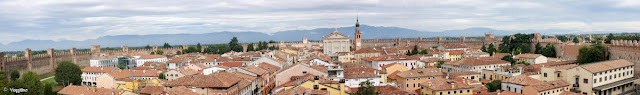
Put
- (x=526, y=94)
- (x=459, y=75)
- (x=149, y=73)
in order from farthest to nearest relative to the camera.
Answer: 1. (x=149, y=73)
2. (x=459, y=75)
3. (x=526, y=94)

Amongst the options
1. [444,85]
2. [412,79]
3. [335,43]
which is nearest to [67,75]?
[412,79]

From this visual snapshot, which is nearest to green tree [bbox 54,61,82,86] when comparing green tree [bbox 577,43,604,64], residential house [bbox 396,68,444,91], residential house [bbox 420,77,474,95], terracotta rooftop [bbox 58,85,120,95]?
terracotta rooftop [bbox 58,85,120,95]

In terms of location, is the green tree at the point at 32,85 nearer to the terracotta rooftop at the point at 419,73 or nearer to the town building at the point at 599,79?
the terracotta rooftop at the point at 419,73

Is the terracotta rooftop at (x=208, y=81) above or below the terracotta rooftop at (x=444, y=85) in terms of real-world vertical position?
above

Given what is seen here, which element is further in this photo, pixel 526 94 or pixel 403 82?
pixel 403 82

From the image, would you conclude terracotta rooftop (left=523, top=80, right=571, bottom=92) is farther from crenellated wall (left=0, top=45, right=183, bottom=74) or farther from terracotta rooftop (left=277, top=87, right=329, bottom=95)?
crenellated wall (left=0, top=45, right=183, bottom=74)

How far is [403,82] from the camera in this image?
89.8 feet

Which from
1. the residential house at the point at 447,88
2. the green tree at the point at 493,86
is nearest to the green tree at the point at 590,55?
the green tree at the point at 493,86

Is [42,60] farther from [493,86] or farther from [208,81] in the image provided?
[493,86]

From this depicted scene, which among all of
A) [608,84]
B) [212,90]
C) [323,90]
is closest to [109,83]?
[212,90]

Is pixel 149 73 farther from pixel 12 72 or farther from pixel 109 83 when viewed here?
pixel 12 72

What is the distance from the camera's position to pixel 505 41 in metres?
57.5

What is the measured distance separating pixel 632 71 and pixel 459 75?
41.1 ft

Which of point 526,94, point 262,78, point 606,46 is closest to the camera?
point 526,94
